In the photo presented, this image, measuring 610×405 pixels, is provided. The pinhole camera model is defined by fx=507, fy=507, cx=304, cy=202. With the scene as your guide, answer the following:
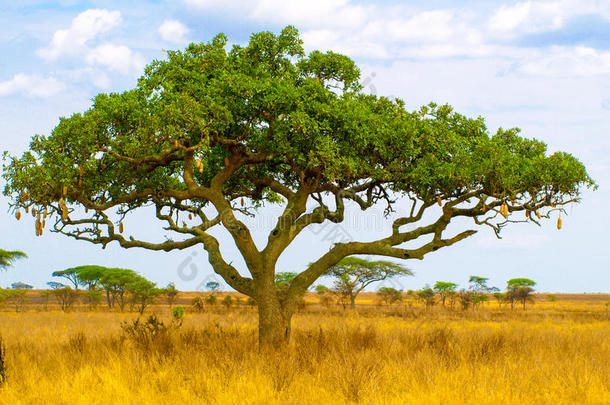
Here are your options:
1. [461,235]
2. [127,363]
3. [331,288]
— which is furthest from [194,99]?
[331,288]

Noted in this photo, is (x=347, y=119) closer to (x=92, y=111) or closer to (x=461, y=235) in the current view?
(x=461, y=235)

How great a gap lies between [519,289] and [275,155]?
184 ft

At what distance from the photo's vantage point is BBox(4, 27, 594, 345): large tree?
12055 millimetres

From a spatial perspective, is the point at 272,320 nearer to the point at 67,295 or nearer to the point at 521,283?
the point at 67,295

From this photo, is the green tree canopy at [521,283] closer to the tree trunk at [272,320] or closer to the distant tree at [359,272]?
the distant tree at [359,272]

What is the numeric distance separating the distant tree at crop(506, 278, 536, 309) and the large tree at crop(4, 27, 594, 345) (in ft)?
170

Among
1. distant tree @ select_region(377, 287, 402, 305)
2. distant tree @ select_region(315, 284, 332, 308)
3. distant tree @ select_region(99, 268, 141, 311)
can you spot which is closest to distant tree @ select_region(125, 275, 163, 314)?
distant tree @ select_region(99, 268, 141, 311)

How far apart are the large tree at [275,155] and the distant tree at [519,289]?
170 ft

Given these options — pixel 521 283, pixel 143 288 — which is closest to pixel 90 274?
pixel 143 288

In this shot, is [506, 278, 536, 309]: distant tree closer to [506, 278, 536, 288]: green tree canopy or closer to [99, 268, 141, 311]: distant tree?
[506, 278, 536, 288]: green tree canopy

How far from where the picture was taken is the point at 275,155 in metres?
13.5

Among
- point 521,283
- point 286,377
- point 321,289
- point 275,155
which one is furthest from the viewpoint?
point 521,283

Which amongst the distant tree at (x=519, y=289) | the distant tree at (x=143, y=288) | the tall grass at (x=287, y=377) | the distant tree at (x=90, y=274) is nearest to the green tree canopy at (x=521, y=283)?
the distant tree at (x=519, y=289)

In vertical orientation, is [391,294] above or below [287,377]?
below
